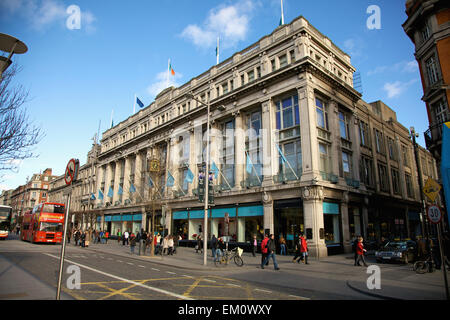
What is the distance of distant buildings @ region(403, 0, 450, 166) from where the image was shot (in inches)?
755

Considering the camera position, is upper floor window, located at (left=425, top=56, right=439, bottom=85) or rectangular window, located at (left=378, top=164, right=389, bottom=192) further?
rectangular window, located at (left=378, top=164, right=389, bottom=192)

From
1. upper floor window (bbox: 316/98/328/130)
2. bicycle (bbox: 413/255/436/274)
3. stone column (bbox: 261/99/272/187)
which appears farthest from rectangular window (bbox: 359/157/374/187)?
bicycle (bbox: 413/255/436/274)

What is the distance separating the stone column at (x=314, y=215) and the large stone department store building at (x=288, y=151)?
79mm

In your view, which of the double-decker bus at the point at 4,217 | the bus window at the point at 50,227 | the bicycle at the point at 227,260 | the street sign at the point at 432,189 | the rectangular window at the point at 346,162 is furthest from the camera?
the double-decker bus at the point at 4,217

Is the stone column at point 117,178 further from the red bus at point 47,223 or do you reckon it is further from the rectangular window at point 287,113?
the rectangular window at point 287,113

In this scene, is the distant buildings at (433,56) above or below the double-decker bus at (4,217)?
above

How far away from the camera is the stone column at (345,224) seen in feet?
79.6

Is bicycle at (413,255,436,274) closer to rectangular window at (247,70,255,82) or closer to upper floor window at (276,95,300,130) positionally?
upper floor window at (276,95,300,130)

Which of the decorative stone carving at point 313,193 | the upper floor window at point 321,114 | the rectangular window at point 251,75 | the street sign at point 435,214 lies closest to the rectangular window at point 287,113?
the upper floor window at point 321,114

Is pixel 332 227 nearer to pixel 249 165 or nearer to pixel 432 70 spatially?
pixel 249 165

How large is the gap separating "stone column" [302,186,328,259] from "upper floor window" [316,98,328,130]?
6.99 metres

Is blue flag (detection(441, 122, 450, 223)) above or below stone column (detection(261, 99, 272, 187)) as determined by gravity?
below

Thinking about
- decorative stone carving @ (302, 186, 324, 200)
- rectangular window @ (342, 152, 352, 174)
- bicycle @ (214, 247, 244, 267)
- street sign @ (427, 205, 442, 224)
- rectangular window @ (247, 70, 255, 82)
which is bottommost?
bicycle @ (214, 247, 244, 267)
